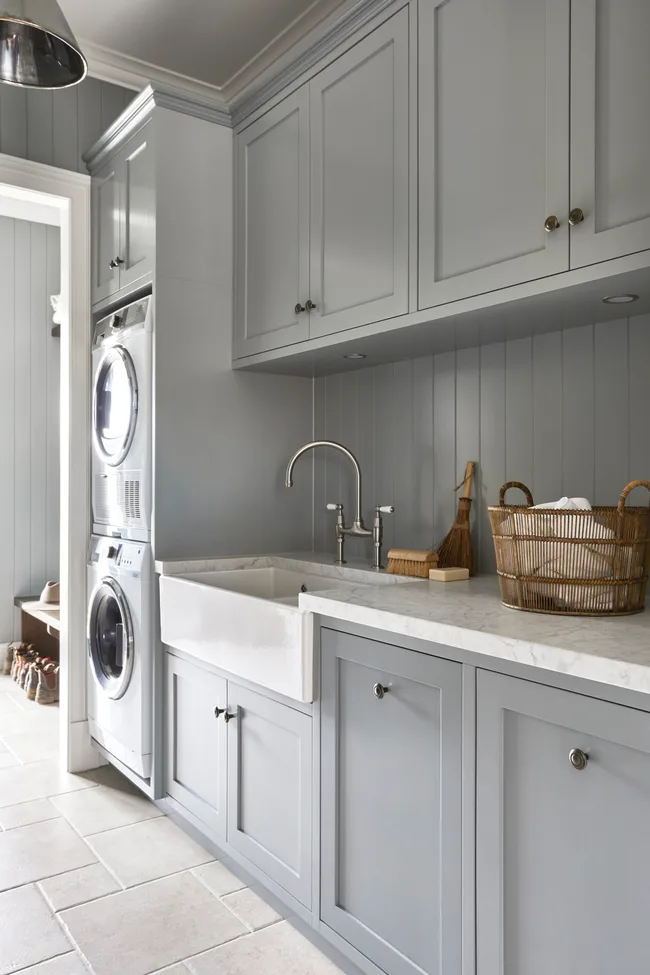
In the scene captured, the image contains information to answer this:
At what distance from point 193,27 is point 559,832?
2.92m

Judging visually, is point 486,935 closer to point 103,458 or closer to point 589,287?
point 589,287

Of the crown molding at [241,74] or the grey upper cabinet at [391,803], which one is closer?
the grey upper cabinet at [391,803]

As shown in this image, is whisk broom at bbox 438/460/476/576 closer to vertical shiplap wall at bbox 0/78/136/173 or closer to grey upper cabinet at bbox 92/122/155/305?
grey upper cabinet at bbox 92/122/155/305

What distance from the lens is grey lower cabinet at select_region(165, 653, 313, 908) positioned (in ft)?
6.19

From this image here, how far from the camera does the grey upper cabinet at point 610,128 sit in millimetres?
1421

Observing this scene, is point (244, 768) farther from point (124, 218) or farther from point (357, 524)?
point (124, 218)

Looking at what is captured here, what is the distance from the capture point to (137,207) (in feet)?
9.04

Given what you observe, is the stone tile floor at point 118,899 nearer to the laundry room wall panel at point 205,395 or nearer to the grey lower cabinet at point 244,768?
the grey lower cabinet at point 244,768

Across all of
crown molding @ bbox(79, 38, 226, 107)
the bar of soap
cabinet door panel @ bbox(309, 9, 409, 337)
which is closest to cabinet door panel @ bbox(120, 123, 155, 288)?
crown molding @ bbox(79, 38, 226, 107)

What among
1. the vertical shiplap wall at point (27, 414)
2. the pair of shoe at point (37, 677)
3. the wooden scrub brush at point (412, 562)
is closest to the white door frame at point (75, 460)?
the pair of shoe at point (37, 677)

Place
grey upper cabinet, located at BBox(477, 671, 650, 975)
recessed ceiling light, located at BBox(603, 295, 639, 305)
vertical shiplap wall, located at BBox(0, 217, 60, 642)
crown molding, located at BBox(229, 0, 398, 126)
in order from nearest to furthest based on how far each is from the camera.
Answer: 1. grey upper cabinet, located at BBox(477, 671, 650, 975)
2. recessed ceiling light, located at BBox(603, 295, 639, 305)
3. crown molding, located at BBox(229, 0, 398, 126)
4. vertical shiplap wall, located at BBox(0, 217, 60, 642)

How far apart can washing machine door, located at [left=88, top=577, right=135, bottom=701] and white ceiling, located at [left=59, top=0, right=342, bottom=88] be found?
2094 millimetres

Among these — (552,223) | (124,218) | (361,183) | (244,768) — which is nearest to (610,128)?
(552,223)

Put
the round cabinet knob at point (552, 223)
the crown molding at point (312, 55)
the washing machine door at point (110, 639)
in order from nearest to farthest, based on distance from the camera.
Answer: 1. the round cabinet knob at point (552, 223)
2. the crown molding at point (312, 55)
3. the washing machine door at point (110, 639)
